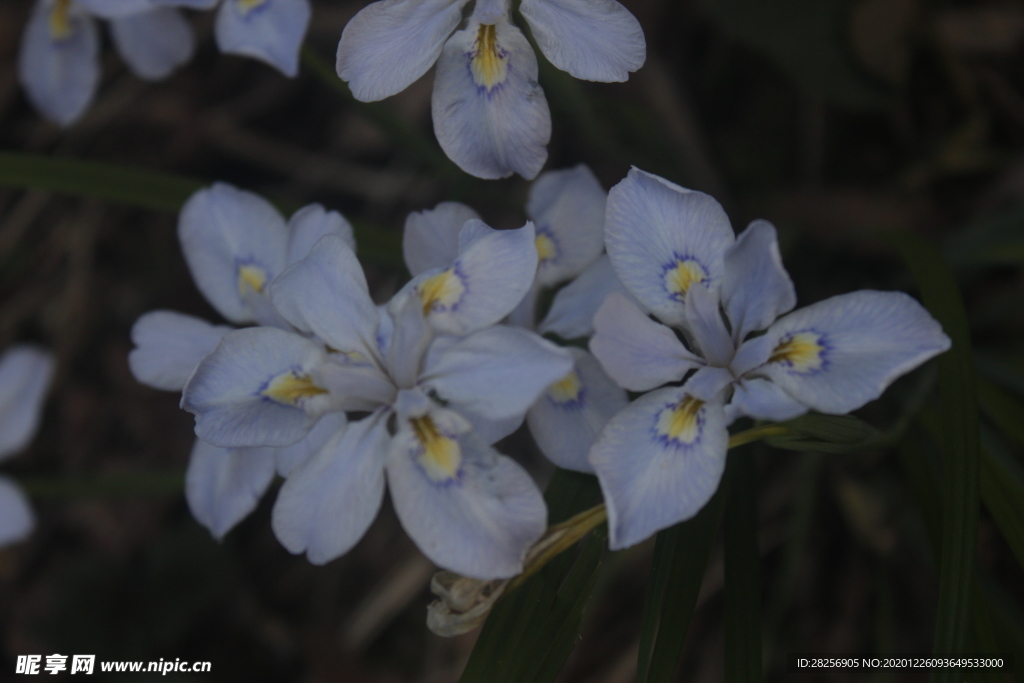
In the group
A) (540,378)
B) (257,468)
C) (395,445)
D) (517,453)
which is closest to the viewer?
(540,378)

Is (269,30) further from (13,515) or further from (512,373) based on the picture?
(13,515)

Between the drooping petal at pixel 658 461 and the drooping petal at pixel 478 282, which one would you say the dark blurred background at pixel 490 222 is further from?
the drooping petal at pixel 658 461

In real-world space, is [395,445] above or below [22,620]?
above

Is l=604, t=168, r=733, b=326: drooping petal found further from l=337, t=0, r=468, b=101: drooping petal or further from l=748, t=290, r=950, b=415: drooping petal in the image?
l=337, t=0, r=468, b=101: drooping petal

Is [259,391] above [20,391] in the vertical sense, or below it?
above

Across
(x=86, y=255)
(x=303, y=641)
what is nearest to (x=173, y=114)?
(x=86, y=255)

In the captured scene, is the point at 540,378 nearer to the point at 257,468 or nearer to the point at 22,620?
the point at 257,468

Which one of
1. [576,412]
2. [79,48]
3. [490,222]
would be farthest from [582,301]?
[79,48]
